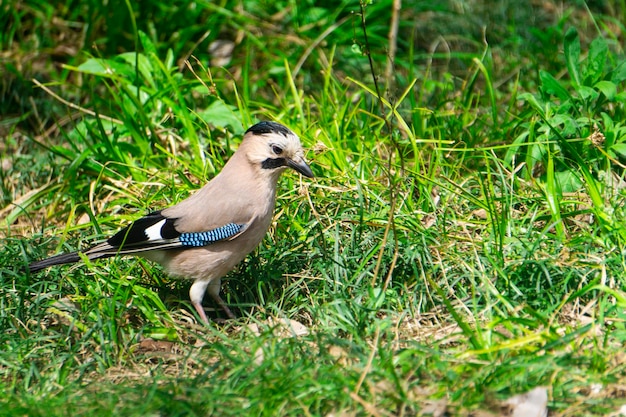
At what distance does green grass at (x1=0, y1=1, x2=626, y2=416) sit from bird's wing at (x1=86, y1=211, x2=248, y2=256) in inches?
→ 6.7

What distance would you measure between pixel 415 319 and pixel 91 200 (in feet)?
6.45

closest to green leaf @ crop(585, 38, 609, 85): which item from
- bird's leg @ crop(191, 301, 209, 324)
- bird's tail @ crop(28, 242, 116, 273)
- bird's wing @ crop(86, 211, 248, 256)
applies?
bird's wing @ crop(86, 211, 248, 256)

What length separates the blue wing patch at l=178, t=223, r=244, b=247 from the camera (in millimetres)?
3938

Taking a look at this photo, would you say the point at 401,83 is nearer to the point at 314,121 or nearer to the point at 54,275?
the point at 314,121

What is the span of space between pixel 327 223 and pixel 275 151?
55 cm

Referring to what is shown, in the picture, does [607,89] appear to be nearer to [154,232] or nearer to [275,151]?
[275,151]

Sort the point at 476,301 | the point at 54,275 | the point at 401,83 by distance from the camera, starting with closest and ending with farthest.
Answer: the point at 476,301 → the point at 54,275 → the point at 401,83

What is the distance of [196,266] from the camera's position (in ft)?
13.2

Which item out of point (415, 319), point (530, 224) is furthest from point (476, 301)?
point (530, 224)

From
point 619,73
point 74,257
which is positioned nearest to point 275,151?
point 74,257

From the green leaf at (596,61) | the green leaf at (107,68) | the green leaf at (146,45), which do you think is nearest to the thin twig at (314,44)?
the green leaf at (146,45)

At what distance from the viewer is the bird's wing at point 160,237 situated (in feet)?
12.9

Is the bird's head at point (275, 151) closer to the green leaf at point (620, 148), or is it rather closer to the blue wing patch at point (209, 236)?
the blue wing patch at point (209, 236)

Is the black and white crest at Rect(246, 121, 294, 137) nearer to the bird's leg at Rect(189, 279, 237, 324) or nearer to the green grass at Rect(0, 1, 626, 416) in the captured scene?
the green grass at Rect(0, 1, 626, 416)
